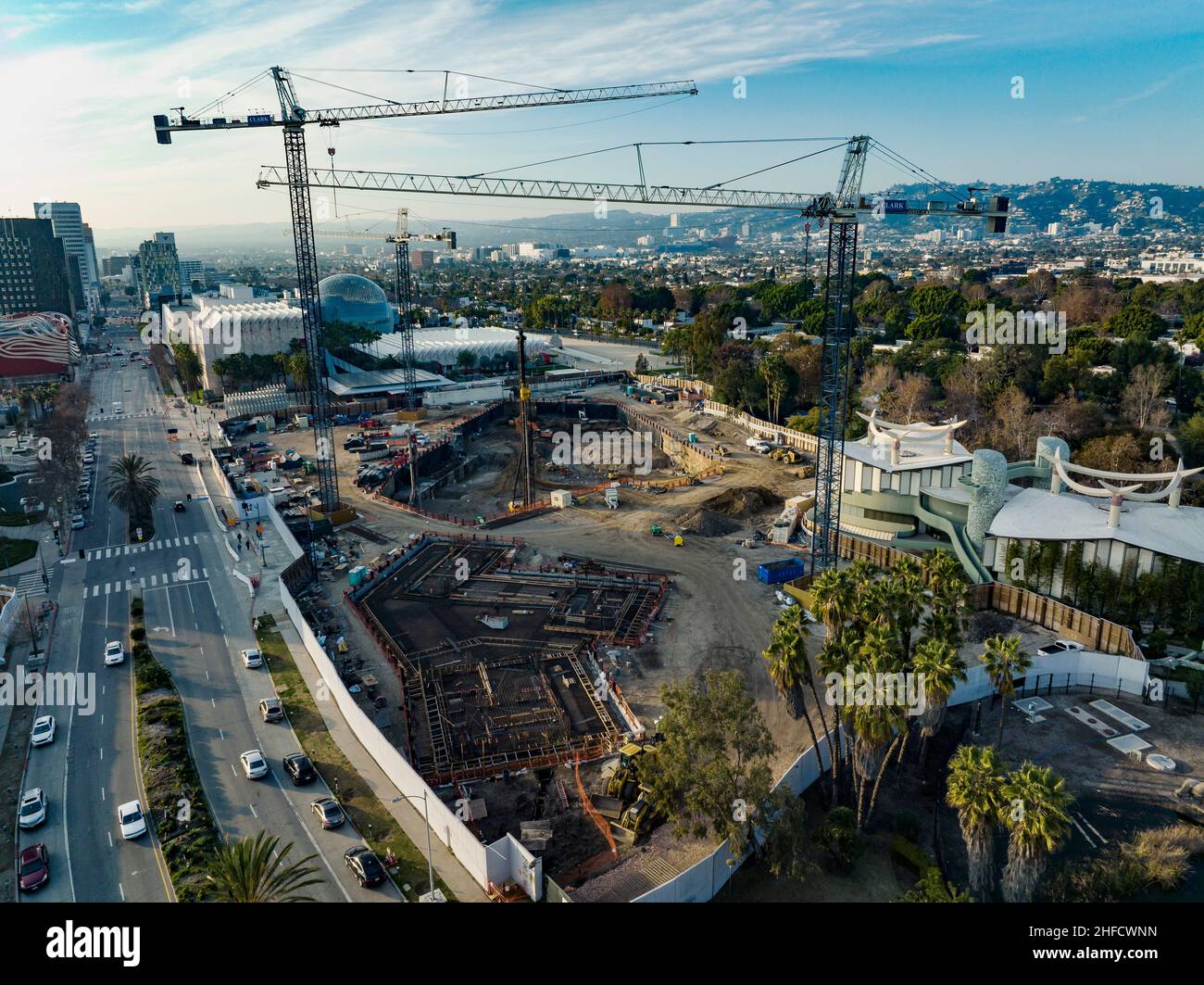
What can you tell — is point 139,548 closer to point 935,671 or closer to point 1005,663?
point 935,671

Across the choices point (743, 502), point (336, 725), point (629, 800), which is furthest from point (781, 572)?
point (336, 725)

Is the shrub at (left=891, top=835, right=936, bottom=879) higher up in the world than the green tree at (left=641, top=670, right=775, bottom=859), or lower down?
lower down

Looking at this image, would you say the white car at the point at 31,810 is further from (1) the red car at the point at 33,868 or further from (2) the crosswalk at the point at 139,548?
(2) the crosswalk at the point at 139,548

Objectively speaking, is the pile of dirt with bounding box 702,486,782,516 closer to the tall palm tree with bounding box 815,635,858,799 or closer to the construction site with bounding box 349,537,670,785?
the construction site with bounding box 349,537,670,785

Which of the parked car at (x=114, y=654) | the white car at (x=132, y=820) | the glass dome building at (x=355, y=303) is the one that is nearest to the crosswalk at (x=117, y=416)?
the glass dome building at (x=355, y=303)

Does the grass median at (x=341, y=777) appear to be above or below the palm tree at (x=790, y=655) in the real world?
below

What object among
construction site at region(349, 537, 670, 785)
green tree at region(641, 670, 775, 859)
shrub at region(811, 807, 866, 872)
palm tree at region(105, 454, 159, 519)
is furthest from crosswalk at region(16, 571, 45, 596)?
shrub at region(811, 807, 866, 872)

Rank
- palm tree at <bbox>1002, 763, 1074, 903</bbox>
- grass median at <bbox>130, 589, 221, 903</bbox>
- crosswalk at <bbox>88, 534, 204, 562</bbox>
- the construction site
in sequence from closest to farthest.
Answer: palm tree at <bbox>1002, 763, 1074, 903</bbox> < grass median at <bbox>130, 589, 221, 903</bbox> < the construction site < crosswalk at <bbox>88, 534, 204, 562</bbox>
